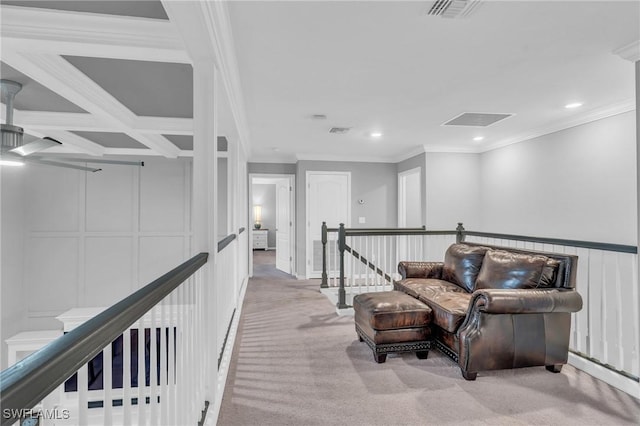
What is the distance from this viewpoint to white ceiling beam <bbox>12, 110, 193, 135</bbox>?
3818 millimetres

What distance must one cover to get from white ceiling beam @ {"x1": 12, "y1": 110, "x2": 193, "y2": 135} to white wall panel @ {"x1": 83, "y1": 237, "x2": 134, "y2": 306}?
280 cm

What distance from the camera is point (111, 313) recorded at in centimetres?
86

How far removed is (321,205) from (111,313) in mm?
5812

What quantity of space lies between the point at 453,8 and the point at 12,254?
7.29 metres

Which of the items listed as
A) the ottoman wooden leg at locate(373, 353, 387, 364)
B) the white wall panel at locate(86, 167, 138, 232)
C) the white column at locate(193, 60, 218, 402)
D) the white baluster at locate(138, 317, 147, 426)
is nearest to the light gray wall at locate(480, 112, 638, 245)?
the ottoman wooden leg at locate(373, 353, 387, 364)

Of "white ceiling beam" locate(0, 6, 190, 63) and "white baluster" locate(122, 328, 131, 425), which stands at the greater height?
"white ceiling beam" locate(0, 6, 190, 63)

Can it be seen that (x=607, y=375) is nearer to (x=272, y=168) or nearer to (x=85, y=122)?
(x=85, y=122)

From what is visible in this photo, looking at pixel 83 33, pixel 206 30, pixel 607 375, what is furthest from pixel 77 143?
pixel 607 375

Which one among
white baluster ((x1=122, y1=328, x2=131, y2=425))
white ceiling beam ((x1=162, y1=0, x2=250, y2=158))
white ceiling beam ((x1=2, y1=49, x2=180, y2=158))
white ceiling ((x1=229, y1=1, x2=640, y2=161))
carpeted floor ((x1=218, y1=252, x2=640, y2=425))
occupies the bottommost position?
carpeted floor ((x1=218, y1=252, x2=640, y2=425))

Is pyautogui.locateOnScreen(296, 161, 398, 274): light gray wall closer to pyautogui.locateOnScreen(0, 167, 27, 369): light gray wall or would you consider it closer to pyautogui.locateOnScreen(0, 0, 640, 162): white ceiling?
pyautogui.locateOnScreen(0, 0, 640, 162): white ceiling

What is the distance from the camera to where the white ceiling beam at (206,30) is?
1.50 meters

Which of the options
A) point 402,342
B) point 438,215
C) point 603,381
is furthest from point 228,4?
point 438,215

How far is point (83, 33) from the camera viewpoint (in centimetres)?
186

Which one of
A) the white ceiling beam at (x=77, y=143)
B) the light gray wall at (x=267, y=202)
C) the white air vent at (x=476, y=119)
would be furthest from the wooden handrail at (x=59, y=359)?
the light gray wall at (x=267, y=202)
